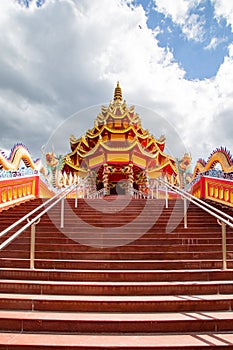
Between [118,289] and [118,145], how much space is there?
19.3 metres

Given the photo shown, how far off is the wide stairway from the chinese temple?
13.9 metres

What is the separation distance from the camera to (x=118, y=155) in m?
21.6

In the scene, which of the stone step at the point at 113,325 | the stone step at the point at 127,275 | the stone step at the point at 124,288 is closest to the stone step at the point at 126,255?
the stone step at the point at 127,275

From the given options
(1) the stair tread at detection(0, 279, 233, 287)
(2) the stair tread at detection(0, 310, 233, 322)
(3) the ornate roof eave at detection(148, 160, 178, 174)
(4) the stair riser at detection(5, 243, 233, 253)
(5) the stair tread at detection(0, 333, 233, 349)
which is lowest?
(5) the stair tread at detection(0, 333, 233, 349)

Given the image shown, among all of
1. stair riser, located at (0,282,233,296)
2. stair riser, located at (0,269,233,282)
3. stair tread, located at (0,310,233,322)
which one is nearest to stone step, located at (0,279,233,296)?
stair riser, located at (0,282,233,296)

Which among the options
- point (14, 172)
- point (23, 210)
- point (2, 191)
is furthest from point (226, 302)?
point (14, 172)

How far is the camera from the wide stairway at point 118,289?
9.70 feet

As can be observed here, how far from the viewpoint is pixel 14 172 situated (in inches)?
376

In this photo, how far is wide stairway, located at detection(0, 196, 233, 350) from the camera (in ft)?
9.70

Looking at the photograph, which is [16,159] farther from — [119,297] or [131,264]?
[119,297]

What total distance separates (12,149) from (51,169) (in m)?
12.9

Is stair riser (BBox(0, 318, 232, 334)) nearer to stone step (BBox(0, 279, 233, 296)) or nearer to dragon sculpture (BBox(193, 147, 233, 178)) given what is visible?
stone step (BBox(0, 279, 233, 296))

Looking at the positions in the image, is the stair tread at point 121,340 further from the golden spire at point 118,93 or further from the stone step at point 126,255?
the golden spire at point 118,93

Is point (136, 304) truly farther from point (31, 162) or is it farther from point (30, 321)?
point (31, 162)
